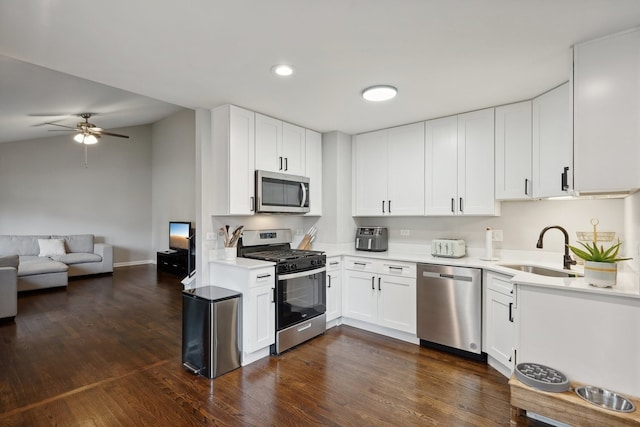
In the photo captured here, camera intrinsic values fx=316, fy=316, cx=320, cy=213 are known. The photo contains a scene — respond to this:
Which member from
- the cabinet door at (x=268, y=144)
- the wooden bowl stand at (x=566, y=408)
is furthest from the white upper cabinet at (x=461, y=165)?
the wooden bowl stand at (x=566, y=408)

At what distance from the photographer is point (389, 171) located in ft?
13.0

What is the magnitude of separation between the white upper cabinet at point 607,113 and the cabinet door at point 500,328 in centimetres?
110

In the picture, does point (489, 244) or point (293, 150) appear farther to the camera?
point (293, 150)

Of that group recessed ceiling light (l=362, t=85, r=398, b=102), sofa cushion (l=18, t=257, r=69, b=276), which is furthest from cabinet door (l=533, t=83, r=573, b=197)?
sofa cushion (l=18, t=257, r=69, b=276)

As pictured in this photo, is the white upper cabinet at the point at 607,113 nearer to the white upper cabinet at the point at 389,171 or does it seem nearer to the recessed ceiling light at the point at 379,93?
the recessed ceiling light at the point at 379,93

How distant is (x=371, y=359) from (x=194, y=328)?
1.64 meters

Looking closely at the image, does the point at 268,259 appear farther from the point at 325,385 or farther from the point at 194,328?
the point at 325,385

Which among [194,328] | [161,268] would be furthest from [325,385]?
[161,268]

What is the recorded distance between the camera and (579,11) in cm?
172

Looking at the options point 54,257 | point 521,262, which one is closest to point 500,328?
point 521,262

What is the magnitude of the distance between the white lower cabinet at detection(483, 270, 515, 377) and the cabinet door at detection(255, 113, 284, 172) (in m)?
2.43

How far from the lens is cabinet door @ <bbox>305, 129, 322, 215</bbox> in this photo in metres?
4.05

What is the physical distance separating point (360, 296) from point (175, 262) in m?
5.10

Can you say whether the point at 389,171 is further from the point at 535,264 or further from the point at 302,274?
the point at 535,264
